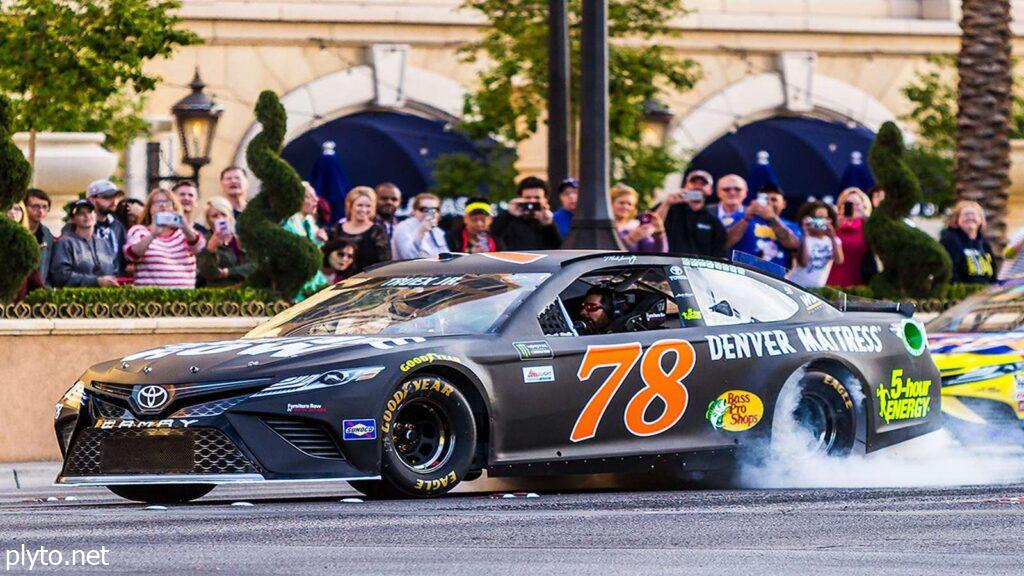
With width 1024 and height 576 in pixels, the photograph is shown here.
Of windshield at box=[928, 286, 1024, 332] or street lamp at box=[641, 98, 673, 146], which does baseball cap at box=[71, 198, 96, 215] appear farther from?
street lamp at box=[641, 98, 673, 146]

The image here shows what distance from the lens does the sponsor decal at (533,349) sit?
11992 mm

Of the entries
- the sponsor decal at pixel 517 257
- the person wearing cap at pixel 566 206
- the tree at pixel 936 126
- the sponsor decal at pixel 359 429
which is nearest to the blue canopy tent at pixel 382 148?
the tree at pixel 936 126

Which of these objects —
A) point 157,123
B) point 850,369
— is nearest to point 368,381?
point 850,369

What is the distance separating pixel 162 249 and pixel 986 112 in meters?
11.4

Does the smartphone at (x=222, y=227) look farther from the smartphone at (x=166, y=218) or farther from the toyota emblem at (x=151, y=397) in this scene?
the toyota emblem at (x=151, y=397)

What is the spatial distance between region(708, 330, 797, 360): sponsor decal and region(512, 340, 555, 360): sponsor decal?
1132 mm

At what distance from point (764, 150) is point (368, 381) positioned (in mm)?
26259

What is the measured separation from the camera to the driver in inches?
497

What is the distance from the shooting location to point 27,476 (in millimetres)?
14969

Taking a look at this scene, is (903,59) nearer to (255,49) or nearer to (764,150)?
(764,150)

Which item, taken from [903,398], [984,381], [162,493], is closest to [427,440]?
[162,493]

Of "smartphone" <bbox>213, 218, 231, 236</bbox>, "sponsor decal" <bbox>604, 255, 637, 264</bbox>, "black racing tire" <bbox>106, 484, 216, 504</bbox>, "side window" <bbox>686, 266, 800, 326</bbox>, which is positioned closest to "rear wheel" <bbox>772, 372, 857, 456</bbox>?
"side window" <bbox>686, 266, 800, 326</bbox>

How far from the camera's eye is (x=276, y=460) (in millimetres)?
11102

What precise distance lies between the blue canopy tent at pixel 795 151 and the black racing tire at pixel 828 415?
2240cm
